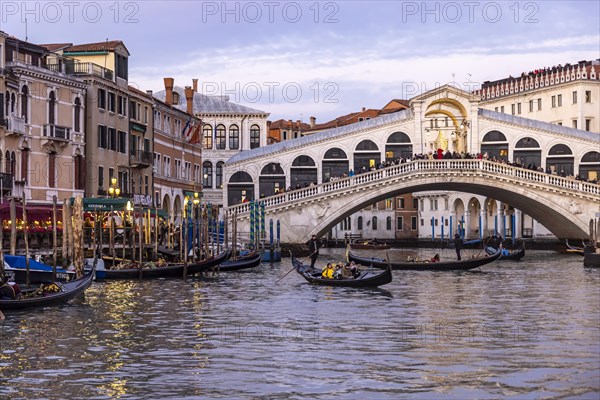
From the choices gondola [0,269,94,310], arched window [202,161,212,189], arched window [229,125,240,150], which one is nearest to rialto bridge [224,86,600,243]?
arched window [202,161,212,189]

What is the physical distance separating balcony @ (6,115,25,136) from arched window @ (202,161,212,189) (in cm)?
2944

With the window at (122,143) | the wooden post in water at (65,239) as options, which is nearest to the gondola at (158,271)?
the wooden post in water at (65,239)

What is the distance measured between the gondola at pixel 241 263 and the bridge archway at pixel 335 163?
576 inches

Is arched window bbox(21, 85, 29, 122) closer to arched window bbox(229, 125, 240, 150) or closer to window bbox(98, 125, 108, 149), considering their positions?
window bbox(98, 125, 108, 149)

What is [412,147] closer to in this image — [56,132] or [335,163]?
[335,163]

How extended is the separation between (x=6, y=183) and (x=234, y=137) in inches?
1283

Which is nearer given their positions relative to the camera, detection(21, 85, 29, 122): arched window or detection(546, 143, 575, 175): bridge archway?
detection(21, 85, 29, 122): arched window

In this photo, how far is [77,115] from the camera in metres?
32.1

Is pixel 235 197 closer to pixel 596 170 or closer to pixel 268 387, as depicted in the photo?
pixel 596 170

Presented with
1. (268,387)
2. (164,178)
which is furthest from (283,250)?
(268,387)

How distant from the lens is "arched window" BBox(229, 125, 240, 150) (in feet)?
196

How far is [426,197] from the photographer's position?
64.0 m

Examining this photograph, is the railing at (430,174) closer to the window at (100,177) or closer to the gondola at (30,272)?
the window at (100,177)

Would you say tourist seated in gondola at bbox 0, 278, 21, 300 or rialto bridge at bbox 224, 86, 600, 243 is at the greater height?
rialto bridge at bbox 224, 86, 600, 243
